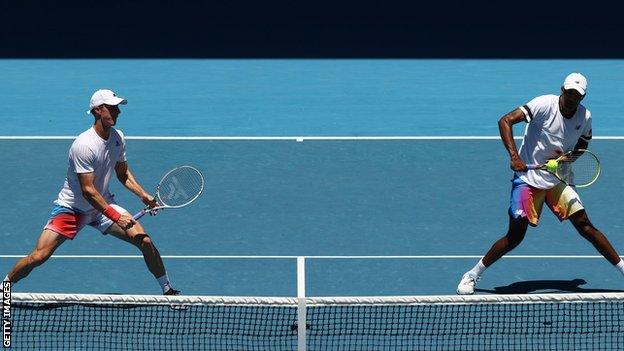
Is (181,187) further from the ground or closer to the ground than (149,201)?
further from the ground

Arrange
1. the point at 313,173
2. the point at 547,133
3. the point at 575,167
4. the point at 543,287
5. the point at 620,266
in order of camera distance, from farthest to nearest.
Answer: the point at 313,173 < the point at 543,287 < the point at 575,167 < the point at 620,266 < the point at 547,133

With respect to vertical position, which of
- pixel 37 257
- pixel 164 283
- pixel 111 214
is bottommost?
pixel 164 283

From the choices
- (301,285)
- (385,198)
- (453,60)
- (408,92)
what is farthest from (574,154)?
(453,60)

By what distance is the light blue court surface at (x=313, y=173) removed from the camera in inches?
438

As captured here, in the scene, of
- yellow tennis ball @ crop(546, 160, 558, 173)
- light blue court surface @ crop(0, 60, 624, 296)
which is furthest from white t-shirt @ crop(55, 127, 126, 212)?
yellow tennis ball @ crop(546, 160, 558, 173)

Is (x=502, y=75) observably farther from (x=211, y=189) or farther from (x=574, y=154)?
(x=574, y=154)

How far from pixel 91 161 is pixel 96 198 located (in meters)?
0.29

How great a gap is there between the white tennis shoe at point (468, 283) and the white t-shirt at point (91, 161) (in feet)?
9.08

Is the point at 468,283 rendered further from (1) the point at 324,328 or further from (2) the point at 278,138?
(2) the point at 278,138

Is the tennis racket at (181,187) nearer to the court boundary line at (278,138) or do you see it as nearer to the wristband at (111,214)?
the wristband at (111,214)

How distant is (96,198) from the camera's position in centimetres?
955

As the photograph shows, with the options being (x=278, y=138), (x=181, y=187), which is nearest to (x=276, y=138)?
(x=278, y=138)

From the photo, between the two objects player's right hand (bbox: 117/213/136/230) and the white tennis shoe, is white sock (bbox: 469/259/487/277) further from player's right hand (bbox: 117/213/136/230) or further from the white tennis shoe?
player's right hand (bbox: 117/213/136/230)

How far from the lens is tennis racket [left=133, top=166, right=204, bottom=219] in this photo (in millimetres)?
10305
